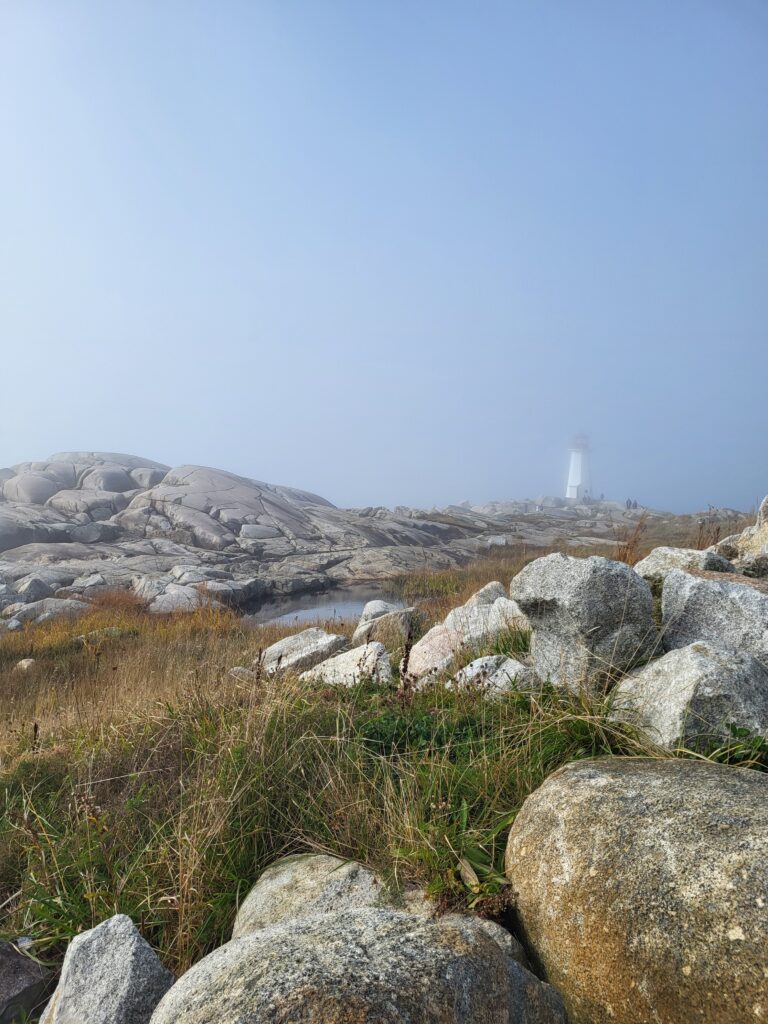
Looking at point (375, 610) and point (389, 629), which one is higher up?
point (389, 629)

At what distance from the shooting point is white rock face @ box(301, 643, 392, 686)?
270 inches

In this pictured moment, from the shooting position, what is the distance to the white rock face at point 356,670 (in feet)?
22.5

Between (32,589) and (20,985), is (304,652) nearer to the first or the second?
(20,985)

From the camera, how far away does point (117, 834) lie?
429cm

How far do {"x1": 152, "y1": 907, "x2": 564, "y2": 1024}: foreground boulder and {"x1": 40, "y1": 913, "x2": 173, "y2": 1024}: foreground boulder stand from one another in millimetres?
837

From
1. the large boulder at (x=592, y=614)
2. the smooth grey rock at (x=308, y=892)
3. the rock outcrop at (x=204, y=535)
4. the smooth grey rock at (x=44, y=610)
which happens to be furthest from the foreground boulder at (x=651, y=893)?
the rock outcrop at (x=204, y=535)

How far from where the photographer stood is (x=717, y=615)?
205 inches

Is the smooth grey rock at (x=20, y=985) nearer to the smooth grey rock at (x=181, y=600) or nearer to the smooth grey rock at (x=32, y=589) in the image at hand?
the smooth grey rock at (x=181, y=600)

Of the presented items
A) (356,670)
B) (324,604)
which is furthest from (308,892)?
(324,604)

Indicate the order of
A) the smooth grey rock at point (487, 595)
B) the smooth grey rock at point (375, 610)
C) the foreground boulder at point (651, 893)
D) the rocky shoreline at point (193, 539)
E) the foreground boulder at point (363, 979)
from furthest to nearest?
the rocky shoreline at point (193, 539), the smooth grey rock at point (375, 610), the smooth grey rock at point (487, 595), the foreground boulder at point (651, 893), the foreground boulder at point (363, 979)

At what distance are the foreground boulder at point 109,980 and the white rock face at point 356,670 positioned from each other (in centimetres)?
371

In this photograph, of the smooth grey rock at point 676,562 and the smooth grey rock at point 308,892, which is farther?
the smooth grey rock at point 676,562

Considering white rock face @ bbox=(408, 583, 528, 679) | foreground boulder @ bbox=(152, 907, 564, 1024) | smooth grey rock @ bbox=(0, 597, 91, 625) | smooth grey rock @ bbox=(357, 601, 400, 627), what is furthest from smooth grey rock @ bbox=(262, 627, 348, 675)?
smooth grey rock @ bbox=(0, 597, 91, 625)

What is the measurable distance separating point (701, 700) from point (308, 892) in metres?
2.63
